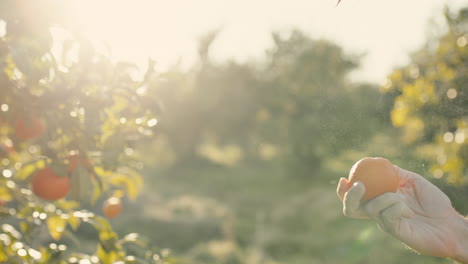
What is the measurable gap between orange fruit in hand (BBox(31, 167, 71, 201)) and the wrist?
1.26m

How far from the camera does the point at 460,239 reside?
1.30 metres

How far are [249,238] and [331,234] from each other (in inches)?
59.6

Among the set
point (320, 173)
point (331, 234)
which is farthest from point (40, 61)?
point (320, 173)

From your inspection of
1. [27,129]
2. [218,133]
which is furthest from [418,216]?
[218,133]

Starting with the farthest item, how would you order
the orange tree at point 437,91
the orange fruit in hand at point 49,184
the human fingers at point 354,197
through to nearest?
1. the orange tree at point 437,91
2. the orange fruit in hand at point 49,184
3. the human fingers at point 354,197

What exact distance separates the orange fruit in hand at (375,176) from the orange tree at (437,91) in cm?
112

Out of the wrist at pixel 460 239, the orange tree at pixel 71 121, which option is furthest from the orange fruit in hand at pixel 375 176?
the orange tree at pixel 71 121

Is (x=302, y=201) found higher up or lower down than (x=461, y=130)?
A: higher up

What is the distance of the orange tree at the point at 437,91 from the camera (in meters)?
2.47

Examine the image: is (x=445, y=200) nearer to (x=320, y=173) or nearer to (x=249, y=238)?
(x=249, y=238)

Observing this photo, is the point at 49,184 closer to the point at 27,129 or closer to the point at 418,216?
the point at 27,129

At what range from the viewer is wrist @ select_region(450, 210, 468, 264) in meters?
1.29

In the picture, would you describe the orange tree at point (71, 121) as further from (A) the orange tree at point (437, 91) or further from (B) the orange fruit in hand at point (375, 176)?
(A) the orange tree at point (437, 91)

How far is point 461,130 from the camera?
9.02 feet
